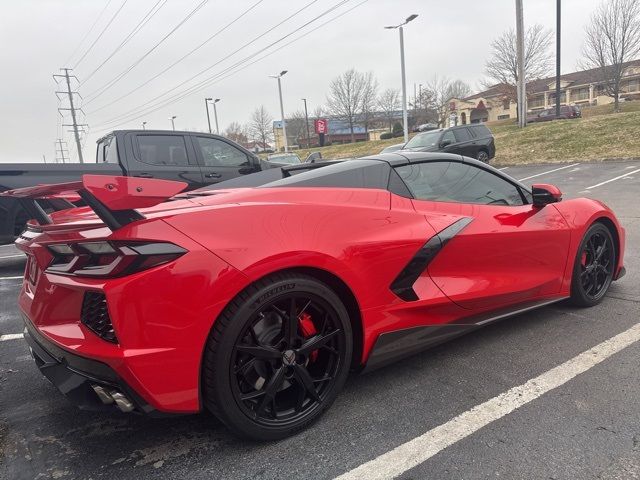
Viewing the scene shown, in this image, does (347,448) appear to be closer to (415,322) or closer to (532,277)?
(415,322)

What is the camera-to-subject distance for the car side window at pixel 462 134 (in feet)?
53.2

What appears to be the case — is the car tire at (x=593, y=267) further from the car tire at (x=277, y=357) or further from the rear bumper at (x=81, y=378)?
the rear bumper at (x=81, y=378)

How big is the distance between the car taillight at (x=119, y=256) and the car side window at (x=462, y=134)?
1568 centimetres

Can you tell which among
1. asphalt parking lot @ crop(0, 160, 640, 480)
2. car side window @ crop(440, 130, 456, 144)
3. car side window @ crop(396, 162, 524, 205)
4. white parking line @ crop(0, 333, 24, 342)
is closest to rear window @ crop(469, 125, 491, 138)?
car side window @ crop(440, 130, 456, 144)

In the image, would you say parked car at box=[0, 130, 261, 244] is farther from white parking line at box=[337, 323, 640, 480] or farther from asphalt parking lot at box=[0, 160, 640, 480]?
white parking line at box=[337, 323, 640, 480]

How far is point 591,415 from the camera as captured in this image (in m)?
2.31

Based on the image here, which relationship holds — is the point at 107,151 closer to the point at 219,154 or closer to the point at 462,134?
the point at 219,154

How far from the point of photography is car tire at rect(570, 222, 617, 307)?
144 inches

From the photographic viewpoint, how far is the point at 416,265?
2.61 metres

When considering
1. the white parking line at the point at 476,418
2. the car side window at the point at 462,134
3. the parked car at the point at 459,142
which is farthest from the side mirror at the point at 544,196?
the car side window at the point at 462,134

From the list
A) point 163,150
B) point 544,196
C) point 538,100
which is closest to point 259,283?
point 544,196

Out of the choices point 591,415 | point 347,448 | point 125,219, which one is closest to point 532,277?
point 591,415

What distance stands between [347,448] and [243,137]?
72.5 metres

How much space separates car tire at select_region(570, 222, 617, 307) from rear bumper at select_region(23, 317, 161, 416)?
325 centimetres
